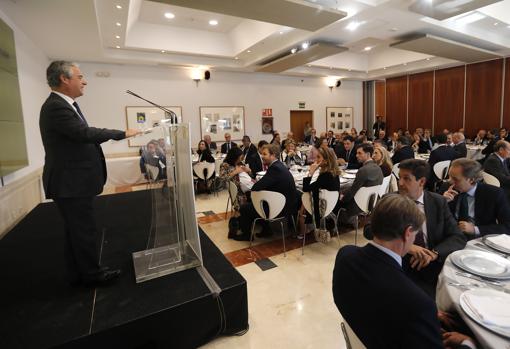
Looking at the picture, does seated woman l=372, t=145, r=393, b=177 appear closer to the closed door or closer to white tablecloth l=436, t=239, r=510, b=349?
white tablecloth l=436, t=239, r=510, b=349

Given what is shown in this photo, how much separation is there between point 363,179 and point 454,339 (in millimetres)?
2373

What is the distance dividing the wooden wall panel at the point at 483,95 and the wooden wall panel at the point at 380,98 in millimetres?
3147

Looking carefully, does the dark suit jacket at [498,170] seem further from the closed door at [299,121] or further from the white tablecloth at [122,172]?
the closed door at [299,121]

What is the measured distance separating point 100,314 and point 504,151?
4560 mm

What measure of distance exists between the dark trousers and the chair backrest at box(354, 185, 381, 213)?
2774 millimetres

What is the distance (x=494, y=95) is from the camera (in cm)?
917

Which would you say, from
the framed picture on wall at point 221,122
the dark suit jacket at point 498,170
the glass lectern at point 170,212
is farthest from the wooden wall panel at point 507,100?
the glass lectern at point 170,212

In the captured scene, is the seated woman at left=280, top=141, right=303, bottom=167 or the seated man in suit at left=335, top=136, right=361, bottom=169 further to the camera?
the seated man in suit at left=335, top=136, right=361, bottom=169

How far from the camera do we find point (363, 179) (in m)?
3.42

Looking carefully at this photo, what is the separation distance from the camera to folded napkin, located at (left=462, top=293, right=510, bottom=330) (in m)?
1.07

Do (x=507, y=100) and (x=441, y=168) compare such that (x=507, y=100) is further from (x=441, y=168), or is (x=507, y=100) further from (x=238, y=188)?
(x=238, y=188)

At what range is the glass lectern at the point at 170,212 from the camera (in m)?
2.13

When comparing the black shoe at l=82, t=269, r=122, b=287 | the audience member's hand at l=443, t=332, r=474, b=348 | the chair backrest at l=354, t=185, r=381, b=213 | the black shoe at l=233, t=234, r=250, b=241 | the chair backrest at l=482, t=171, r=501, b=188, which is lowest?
the black shoe at l=233, t=234, r=250, b=241

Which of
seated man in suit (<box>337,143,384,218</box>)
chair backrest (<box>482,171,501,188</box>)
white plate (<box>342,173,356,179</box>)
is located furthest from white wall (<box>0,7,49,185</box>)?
chair backrest (<box>482,171,501,188</box>)
